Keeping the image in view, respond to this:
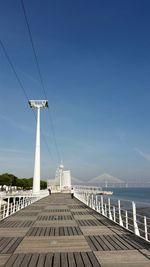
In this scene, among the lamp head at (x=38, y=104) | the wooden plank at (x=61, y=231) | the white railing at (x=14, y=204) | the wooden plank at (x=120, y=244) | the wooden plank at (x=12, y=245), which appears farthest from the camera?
the lamp head at (x=38, y=104)

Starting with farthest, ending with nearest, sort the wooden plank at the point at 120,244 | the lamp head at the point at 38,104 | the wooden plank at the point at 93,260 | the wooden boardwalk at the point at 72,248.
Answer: the lamp head at the point at 38,104 → the wooden plank at the point at 120,244 → the wooden boardwalk at the point at 72,248 → the wooden plank at the point at 93,260

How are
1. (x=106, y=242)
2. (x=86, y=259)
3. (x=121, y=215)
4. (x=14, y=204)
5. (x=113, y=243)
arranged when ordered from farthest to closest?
(x=14, y=204), (x=121, y=215), (x=106, y=242), (x=113, y=243), (x=86, y=259)

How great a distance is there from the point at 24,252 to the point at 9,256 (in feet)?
1.70

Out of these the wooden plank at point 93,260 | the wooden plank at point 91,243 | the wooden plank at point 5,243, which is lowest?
the wooden plank at point 93,260

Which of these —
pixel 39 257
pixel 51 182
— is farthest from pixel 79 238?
pixel 51 182

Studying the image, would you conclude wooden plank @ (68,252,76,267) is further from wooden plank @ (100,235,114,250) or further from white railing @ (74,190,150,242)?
white railing @ (74,190,150,242)

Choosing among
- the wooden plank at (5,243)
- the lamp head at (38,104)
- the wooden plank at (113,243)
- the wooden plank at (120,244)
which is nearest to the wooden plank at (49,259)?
the wooden plank at (5,243)

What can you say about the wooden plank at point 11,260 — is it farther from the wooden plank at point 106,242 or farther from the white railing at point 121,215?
the white railing at point 121,215

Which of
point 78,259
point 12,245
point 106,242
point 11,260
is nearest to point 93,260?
point 78,259

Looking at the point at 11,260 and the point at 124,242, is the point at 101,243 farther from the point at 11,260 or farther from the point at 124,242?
the point at 11,260

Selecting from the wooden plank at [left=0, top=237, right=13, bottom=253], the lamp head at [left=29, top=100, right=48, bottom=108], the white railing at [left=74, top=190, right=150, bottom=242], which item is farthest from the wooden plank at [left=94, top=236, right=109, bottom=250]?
the lamp head at [left=29, top=100, right=48, bottom=108]

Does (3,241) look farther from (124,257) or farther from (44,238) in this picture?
(124,257)

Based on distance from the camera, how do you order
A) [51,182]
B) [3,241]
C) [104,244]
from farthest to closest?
[51,182]
[3,241]
[104,244]

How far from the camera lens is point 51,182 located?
10619 centimetres
